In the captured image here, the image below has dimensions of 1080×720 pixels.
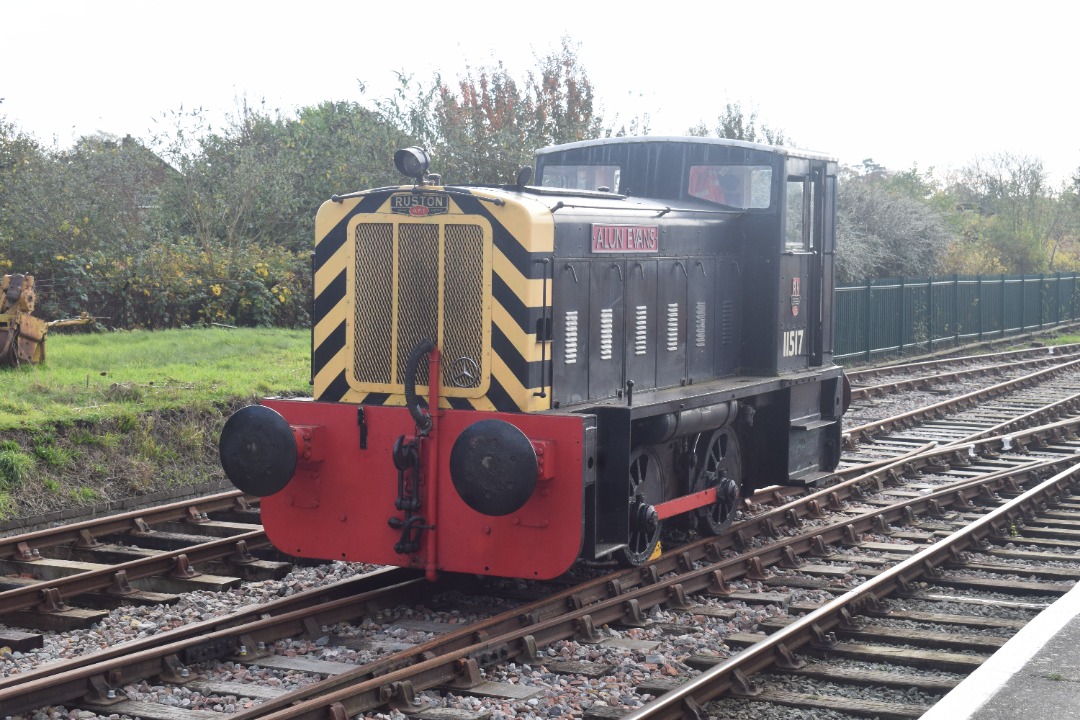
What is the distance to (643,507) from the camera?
760 centimetres

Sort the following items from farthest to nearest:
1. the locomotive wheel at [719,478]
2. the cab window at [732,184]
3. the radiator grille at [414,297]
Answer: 1. the cab window at [732,184]
2. the locomotive wheel at [719,478]
3. the radiator grille at [414,297]

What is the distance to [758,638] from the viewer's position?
6723mm

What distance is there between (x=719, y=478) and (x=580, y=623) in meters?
2.45

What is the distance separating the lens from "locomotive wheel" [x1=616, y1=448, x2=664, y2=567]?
25.0 feet

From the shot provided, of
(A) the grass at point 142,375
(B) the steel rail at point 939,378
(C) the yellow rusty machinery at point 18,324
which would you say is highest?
(C) the yellow rusty machinery at point 18,324

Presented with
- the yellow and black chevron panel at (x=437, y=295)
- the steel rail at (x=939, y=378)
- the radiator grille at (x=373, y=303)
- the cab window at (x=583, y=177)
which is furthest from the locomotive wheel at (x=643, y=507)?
the steel rail at (x=939, y=378)

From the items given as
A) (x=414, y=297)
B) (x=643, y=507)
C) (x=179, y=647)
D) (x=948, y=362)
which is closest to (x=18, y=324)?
(x=414, y=297)

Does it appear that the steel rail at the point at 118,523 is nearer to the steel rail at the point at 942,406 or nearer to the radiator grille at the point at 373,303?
the radiator grille at the point at 373,303

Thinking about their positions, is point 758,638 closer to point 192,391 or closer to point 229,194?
point 192,391

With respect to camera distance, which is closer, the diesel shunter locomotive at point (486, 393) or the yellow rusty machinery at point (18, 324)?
the diesel shunter locomotive at point (486, 393)

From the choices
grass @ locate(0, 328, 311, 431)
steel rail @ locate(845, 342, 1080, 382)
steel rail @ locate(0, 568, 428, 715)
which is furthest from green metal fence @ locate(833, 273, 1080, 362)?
steel rail @ locate(0, 568, 428, 715)

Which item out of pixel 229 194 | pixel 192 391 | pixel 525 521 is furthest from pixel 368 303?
pixel 229 194

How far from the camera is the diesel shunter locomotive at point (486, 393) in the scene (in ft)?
22.5

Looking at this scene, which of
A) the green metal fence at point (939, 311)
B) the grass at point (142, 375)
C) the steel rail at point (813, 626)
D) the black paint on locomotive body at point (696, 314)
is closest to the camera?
the steel rail at point (813, 626)
